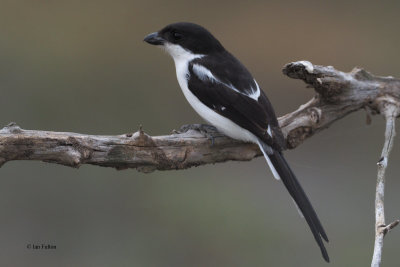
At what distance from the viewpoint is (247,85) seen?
13.5 feet

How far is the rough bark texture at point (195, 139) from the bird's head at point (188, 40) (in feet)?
2.05

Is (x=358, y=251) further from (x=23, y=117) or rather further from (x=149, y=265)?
(x=23, y=117)

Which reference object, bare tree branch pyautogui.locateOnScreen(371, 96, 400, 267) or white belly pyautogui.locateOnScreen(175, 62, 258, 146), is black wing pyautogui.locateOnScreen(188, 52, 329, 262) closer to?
white belly pyautogui.locateOnScreen(175, 62, 258, 146)

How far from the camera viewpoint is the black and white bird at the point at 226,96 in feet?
12.6

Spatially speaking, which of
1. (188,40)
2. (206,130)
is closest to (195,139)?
(206,130)

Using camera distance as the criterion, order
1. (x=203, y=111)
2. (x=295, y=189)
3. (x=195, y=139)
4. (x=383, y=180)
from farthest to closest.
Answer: (x=203, y=111) < (x=195, y=139) < (x=295, y=189) < (x=383, y=180)

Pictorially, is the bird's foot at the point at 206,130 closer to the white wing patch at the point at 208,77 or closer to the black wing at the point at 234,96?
the black wing at the point at 234,96

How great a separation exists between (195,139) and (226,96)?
36cm

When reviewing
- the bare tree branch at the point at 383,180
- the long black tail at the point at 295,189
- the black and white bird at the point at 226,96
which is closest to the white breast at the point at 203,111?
the black and white bird at the point at 226,96

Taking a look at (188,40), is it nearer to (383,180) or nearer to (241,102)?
(241,102)

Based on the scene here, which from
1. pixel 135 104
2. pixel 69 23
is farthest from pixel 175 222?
pixel 69 23

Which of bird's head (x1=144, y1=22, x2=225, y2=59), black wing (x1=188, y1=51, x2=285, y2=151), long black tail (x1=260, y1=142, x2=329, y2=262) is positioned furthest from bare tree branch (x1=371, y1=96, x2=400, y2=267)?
bird's head (x1=144, y1=22, x2=225, y2=59)

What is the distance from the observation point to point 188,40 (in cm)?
435

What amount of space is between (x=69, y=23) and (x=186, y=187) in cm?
294
